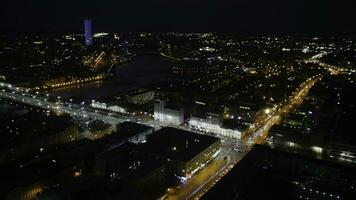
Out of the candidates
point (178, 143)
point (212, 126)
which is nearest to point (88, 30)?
point (212, 126)

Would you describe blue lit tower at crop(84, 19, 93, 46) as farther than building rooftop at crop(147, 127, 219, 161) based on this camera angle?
Yes

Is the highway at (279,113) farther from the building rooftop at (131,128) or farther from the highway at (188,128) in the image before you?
the building rooftop at (131,128)

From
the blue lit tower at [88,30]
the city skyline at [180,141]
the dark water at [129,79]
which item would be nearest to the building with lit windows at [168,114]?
the city skyline at [180,141]

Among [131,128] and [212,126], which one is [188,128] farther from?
[131,128]

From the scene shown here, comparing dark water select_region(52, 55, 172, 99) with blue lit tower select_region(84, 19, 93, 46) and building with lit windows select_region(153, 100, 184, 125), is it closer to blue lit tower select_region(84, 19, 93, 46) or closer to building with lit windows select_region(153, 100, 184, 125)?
building with lit windows select_region(153, 100, 184, 125)

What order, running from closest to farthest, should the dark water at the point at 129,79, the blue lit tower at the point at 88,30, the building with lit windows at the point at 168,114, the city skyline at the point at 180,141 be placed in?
the city skyline at the point at 180,141 → the building with lit windows at the point at 168,114 → the dark water at the point at 129,79 → the blue lit tower at the point at 88,30

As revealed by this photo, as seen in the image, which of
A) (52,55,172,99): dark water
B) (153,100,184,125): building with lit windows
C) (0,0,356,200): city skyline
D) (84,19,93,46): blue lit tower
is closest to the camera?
(0,0,356,200): city skyline

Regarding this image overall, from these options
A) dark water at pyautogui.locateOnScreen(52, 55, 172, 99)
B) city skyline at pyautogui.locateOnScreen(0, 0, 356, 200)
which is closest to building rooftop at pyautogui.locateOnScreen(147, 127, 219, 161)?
city skyline at pyautogui.locateOnScreen(0, 0, 356, 200)

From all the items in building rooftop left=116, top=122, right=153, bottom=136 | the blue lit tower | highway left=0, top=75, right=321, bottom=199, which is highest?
the blue lit tower
